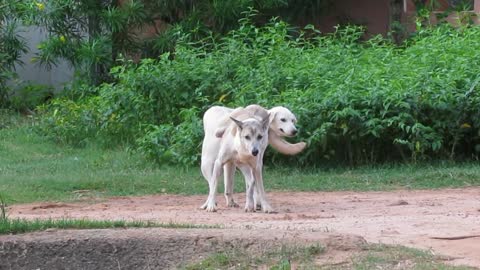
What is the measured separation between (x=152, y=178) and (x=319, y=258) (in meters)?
5.35

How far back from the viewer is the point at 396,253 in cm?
661

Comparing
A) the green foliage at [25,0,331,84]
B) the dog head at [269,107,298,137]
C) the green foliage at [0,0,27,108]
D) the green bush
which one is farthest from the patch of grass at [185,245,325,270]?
the green foliage at [0,0,27,108]

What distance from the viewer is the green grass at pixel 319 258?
641 centimetres

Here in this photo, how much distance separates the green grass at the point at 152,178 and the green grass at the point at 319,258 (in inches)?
166

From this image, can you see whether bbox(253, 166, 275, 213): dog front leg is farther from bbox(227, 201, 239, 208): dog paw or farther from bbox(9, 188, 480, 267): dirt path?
bbox(227, 201, 239, 208): dog paw

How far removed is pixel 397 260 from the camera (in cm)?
649

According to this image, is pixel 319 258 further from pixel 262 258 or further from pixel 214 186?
pixel 214 186

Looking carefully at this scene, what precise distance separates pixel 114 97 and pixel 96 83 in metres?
3.48

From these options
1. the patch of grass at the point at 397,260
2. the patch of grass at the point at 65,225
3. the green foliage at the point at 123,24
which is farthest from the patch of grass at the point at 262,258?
the green foliage at the point at 123,24

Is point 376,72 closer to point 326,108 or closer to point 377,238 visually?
point 326,108

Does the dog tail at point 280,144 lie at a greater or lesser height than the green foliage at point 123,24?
lesser

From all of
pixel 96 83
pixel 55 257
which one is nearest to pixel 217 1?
pixel 96 83

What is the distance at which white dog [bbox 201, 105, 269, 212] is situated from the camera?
9.16 m

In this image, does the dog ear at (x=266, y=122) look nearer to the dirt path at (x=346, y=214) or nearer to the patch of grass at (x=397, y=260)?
the dirt path at (x=346, y=214)
